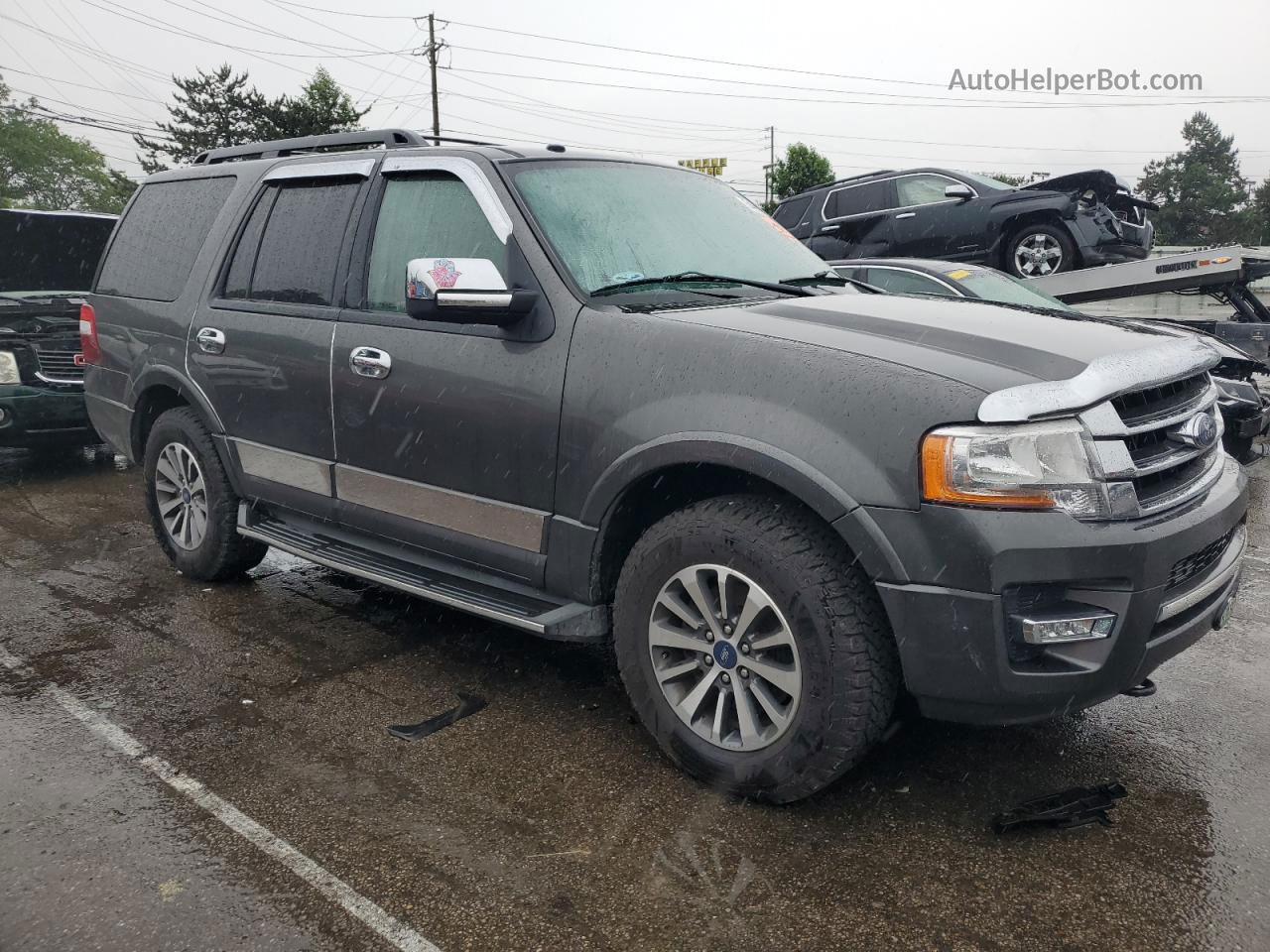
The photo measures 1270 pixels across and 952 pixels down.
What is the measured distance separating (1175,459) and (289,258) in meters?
3.41

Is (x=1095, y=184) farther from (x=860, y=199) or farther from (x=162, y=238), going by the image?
(x=162, y=238)

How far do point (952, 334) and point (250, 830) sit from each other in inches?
94.5

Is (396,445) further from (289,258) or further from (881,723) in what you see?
(881,723)

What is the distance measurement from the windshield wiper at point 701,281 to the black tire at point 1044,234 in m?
7.88

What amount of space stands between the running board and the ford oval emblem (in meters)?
1.77

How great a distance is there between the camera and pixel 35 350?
24.9 ft

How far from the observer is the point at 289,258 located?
14.2 feet

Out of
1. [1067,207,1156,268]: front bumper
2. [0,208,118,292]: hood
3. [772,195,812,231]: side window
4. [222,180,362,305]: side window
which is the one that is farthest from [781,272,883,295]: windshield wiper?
[772,195,812,231]: side window

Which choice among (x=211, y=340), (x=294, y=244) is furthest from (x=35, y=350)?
(x=294, y=244)

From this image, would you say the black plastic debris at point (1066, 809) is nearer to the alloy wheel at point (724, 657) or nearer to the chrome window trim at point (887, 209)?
the alloy wheel at point (724, 657)

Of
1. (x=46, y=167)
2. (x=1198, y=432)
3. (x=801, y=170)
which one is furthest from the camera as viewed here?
(x=46, y=167)

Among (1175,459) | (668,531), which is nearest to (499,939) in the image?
(668,531)

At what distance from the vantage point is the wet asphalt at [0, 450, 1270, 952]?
8.00ft

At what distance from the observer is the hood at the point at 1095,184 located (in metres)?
10.6
